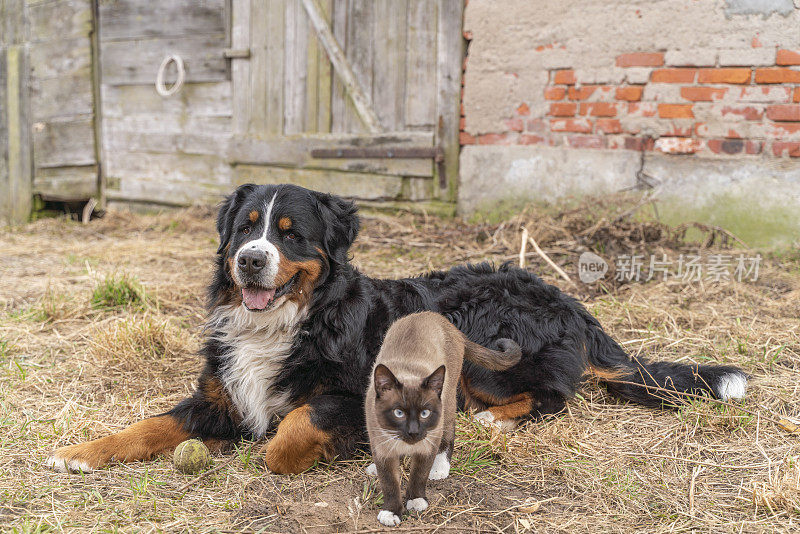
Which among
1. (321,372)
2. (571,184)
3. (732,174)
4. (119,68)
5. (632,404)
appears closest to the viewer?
(321,372)

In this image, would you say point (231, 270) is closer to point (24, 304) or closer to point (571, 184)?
point (24, 304)

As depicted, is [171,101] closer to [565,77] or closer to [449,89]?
[449,89]

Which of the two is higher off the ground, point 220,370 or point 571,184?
point 571,184

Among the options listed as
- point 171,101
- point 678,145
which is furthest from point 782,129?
point 171,101

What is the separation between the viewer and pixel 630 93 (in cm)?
580

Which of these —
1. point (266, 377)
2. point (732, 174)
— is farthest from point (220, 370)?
point (732, 174)

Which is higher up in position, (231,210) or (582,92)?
(582,92)

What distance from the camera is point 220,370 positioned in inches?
122

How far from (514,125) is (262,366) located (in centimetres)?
410

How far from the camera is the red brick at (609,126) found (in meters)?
5.90

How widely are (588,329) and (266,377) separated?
5.31 feet

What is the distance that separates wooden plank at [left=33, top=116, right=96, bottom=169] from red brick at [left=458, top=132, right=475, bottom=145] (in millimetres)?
5206

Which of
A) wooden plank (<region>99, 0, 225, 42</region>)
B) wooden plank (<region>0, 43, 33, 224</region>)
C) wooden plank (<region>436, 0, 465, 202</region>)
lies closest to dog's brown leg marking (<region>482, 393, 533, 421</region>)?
wooden plank (<region>436, 0, 465, 202</region>)

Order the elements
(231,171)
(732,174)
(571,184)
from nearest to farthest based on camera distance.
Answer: (732,174), (571,184), (231,171)
